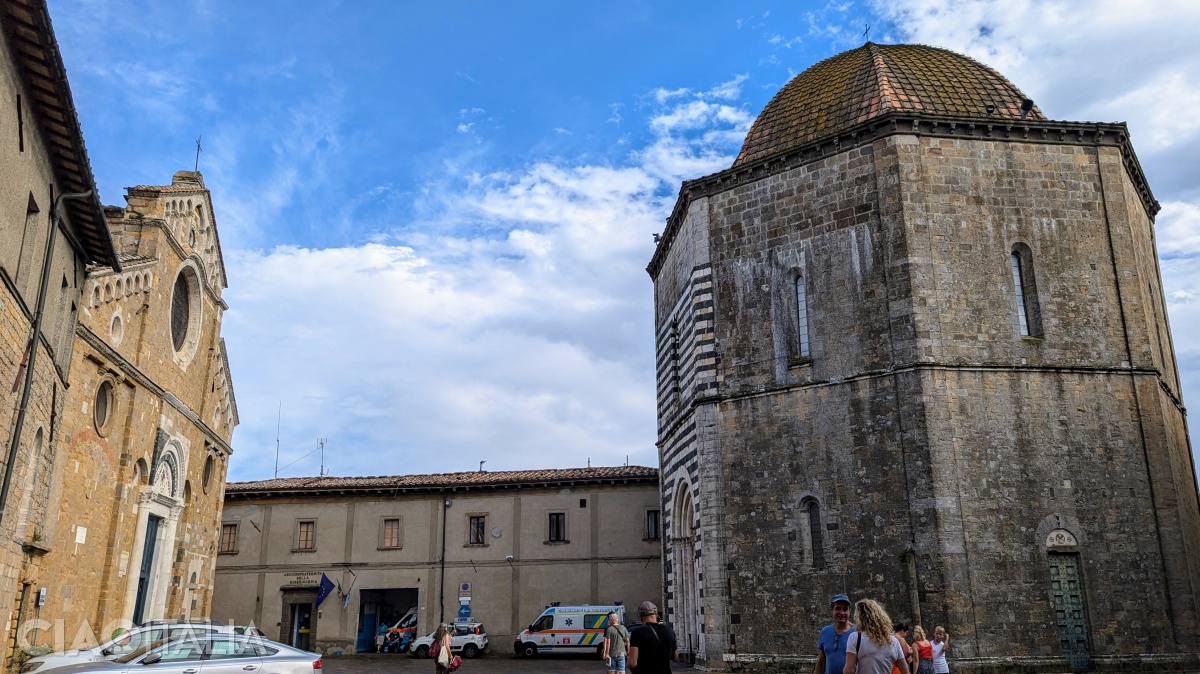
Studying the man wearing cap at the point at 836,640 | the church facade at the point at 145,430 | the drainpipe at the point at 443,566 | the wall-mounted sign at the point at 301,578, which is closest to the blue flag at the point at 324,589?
the wall-mounted sign at the point at 301,578

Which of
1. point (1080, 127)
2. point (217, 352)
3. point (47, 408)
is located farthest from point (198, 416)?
point (1080, 127)

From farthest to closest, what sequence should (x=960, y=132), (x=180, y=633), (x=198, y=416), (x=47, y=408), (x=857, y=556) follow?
1. (x=198, y=416)
2. (x=960, y=132)
3. (x=857, y=556)
4. (x=47, y=408)
5. (x=180, y=633)

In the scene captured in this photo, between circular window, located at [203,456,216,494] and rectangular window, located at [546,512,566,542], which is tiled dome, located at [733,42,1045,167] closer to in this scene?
rectangular window, located at [546,512,566,542]

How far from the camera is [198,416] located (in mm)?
25250

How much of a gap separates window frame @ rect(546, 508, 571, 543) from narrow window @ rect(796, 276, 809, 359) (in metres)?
16.3

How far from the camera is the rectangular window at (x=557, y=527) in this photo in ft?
117

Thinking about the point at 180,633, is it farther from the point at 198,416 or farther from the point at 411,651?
the point at 411,651

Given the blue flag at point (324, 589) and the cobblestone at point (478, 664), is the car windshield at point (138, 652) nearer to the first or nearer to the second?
the cobblestone at point (478, 664)

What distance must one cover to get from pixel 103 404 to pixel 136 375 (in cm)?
110

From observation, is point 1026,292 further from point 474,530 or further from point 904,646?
point 474,530

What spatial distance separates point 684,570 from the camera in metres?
26.2

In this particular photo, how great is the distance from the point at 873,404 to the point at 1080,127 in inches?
334

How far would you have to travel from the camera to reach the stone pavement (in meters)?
26.2

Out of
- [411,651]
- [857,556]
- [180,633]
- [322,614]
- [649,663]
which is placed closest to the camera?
[649,663]
